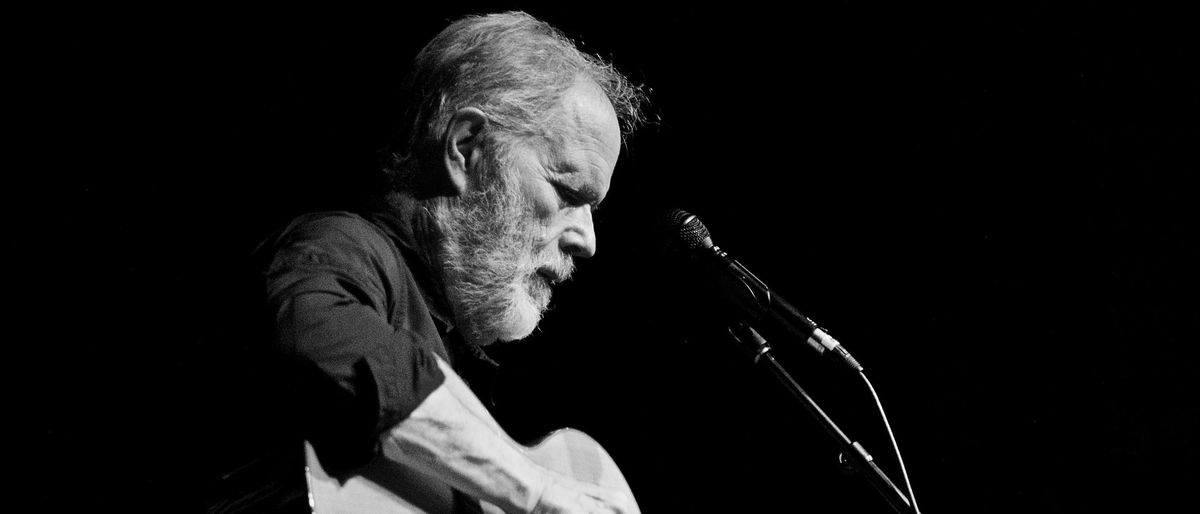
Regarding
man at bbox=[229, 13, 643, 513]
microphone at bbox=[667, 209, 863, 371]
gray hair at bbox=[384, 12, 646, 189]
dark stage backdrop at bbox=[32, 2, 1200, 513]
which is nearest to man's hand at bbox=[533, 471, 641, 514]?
man at bbox=[229, 13, 643, 513]

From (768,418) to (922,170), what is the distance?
39.3 inches

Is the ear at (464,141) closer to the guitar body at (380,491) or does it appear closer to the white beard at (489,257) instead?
the white beard at (489,257)

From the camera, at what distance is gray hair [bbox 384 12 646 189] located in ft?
6.64

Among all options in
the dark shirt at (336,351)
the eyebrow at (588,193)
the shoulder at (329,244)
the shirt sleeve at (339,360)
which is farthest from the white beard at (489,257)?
the shirt sleeve at (339,360)

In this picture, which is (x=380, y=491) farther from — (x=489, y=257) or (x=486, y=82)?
(x=486, y=82)

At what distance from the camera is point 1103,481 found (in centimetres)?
284

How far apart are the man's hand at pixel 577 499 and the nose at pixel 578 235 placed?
0.62 m

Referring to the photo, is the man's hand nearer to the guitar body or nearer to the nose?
the guitar body

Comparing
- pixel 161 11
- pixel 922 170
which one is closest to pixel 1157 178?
pixel 922 170

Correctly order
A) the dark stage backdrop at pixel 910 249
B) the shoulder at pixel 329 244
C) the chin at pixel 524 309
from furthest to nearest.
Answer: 1. the dark stage backdrop at pixel 910 249
2. the chin at pixel 524 309
3. the shoulder at pixel 329 244

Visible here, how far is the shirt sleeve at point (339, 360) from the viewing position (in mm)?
1186

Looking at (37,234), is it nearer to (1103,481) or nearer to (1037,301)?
(1037,301)

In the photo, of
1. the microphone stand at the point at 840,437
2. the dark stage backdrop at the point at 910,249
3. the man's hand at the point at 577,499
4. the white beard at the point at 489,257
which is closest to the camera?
the man's hand at the point at 577,499

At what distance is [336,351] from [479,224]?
0.82m
